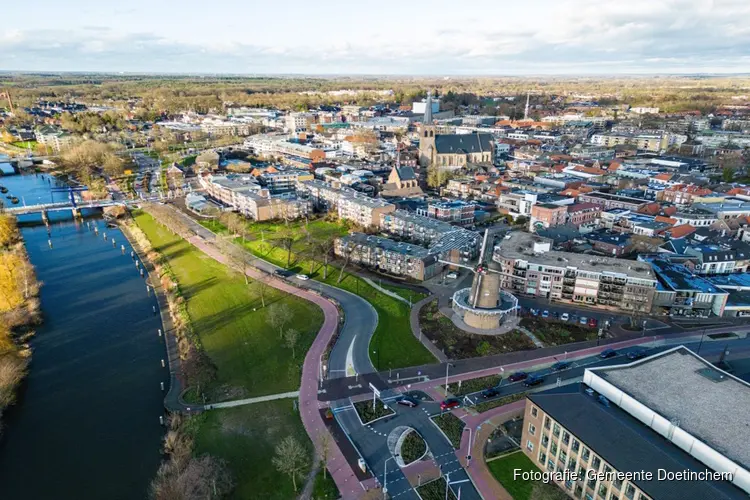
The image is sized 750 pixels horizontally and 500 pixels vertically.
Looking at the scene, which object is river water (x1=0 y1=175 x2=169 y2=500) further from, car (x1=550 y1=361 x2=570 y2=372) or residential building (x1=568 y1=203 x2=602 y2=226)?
residential building (x1=568 y1=203 x2=602 y2=226)

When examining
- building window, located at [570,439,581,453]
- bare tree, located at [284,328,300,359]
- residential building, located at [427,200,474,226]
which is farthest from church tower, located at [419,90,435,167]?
building window, located at [570,439,581,453]

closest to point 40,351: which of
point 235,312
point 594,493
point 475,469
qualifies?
point 235,312

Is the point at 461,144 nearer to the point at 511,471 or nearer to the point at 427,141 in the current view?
the point at 427,141

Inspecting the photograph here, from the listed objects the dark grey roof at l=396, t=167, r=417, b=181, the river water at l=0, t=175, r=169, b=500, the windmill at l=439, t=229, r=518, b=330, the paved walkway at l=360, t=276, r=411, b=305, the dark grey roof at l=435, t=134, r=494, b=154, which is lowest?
the river water at l=0, t=175, r=169, b=500

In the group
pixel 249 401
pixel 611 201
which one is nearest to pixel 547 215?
pixel 611 201

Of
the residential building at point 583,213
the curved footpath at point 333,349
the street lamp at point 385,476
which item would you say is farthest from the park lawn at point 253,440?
the residential building at point 583,213
